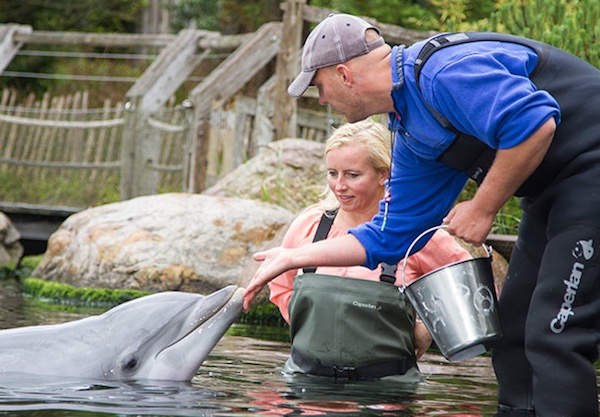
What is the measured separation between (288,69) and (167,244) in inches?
154

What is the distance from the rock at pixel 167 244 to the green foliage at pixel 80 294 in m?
0.11

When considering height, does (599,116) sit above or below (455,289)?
above

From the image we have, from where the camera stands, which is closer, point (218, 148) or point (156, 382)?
point (156, 382)

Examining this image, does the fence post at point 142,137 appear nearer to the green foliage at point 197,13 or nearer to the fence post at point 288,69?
the fence post at point 288,69

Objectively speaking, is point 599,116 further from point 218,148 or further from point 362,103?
point 218,148

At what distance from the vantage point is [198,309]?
5266mm

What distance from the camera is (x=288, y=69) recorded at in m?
13.5

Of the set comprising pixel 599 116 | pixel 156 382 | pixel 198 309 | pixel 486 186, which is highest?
pixel 599 116

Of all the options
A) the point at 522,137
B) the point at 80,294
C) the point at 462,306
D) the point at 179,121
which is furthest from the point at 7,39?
the point at 522,137

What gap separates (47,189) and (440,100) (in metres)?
13.1

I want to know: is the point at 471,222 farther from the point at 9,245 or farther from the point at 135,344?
the point at 9,245

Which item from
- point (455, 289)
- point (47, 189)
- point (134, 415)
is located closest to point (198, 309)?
point (134, 415)

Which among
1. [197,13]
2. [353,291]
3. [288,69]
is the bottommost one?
[353,291]

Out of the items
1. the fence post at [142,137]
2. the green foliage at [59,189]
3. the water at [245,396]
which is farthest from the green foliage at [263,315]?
the green foliage at [59,189]
